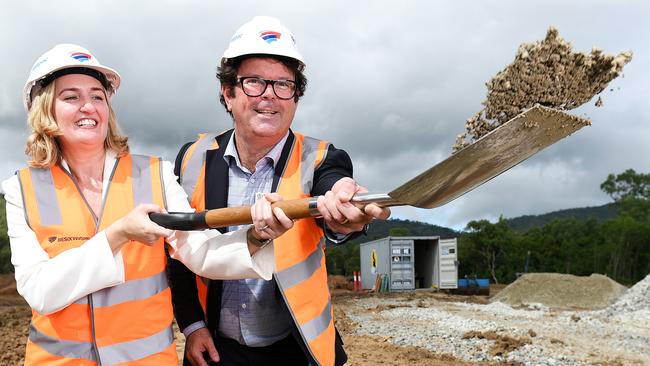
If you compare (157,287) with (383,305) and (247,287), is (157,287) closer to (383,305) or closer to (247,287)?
(247,287)

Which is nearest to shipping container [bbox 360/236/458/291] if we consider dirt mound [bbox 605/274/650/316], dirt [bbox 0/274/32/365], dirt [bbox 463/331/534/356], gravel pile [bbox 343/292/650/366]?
gravel pile [bbox 343/292/650/366]

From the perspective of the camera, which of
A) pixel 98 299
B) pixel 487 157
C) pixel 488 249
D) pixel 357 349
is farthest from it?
pixel 488 249

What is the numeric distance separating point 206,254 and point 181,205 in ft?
0.84

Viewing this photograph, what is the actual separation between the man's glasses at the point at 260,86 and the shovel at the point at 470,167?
0.54 meters

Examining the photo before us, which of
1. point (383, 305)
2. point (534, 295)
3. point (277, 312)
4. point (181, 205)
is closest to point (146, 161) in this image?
Answer: point (181, 205)

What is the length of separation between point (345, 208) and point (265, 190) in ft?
2.07

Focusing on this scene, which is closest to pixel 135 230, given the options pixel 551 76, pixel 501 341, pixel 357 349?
pixel 551 76

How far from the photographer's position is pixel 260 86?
235 cm

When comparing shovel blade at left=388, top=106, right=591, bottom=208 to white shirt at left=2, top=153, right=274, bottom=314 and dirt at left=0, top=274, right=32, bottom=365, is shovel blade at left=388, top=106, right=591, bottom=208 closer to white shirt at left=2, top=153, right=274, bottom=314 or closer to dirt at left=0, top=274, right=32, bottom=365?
white shirt at left=2, top=153, right=274, bottom=314

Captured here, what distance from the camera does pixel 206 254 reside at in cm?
216

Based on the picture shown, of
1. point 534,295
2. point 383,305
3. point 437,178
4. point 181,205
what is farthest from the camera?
point 534,295

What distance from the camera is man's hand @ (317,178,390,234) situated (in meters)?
1.89

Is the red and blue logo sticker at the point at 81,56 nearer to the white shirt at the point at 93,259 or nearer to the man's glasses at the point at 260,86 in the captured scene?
the white shirt at the point at 93,259

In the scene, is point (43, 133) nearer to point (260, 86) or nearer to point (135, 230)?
point (135, 230)
